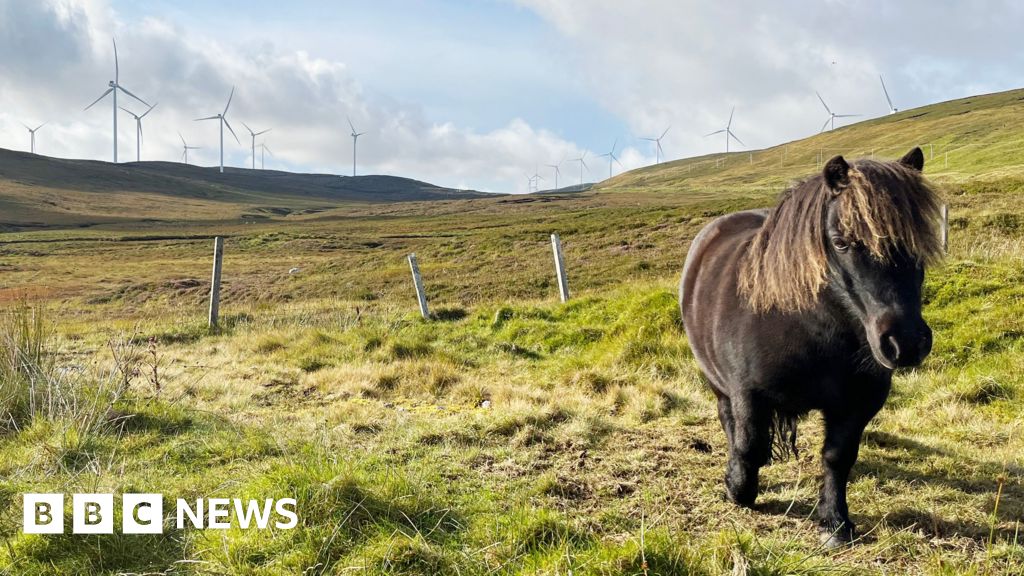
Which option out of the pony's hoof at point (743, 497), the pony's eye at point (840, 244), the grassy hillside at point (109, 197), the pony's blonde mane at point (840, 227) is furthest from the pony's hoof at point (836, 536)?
the grassy hillside at point (109, 197)

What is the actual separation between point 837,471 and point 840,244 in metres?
1.33

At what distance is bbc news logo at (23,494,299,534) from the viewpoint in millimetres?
3426

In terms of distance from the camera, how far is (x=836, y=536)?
344 cm

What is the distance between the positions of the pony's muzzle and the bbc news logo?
2.97 m

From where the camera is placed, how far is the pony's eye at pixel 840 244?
3.01 m

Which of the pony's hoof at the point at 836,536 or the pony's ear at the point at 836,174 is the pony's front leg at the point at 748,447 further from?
the pony's ear at the point at 836,174

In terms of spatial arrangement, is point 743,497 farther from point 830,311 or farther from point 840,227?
point 840,227

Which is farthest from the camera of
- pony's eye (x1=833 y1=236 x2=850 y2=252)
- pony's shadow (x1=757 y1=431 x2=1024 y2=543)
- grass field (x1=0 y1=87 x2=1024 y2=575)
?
pony's shadow (x1=757 y1=431 x2=1024 y2=543)

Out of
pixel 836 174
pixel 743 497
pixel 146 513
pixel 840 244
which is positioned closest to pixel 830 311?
pixel 840 244

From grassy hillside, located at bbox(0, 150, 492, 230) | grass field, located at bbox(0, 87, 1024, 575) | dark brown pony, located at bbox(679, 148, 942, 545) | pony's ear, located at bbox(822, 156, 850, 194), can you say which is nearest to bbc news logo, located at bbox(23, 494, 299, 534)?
grass field, located at bbox(0, 87, 1024, 575)

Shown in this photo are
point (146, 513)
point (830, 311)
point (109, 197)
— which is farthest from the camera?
point (109, 197)

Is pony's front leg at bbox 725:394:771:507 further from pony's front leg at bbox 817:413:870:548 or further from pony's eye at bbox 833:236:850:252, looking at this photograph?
pony's eye at bbox 833:236:850:252

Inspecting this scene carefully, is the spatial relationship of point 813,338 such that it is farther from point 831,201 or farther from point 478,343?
point 478,343

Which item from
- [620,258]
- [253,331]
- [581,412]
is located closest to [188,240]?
[620,258]
